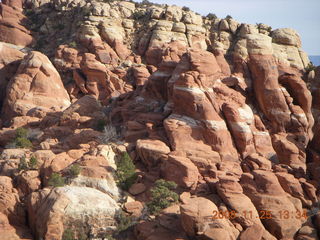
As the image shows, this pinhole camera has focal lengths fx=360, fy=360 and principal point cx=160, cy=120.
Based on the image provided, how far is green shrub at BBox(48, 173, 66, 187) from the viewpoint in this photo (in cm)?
2008

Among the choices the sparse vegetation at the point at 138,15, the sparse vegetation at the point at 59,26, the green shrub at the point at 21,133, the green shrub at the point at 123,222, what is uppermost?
the sparse vegetation at the point at 138,15

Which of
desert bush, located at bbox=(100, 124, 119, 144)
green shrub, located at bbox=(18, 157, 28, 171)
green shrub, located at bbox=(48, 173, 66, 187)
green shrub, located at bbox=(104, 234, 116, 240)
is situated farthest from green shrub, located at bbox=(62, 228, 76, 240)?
desert bush, located at bbox=(100, 124, 119, 144)

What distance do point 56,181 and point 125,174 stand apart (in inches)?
163

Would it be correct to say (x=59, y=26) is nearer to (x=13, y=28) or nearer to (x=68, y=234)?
(x=13, y=28)

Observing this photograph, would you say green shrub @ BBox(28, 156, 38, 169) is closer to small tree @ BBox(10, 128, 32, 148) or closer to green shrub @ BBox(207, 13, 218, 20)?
small tree @ BBox(10, 128, 32, 148)

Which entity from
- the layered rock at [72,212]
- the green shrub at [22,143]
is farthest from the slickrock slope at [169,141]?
the green shrub at [22,143]

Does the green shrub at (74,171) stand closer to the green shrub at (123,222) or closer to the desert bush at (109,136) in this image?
the green shrub at (123,222)

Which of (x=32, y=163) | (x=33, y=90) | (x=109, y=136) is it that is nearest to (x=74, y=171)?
(x=32, y=163)

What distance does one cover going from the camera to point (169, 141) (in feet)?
80.1

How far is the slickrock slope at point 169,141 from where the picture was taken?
18922 millimetres

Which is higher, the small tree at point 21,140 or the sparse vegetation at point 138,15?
the sparse vegetation at point 138,15

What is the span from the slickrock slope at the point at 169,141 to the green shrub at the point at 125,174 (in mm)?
311

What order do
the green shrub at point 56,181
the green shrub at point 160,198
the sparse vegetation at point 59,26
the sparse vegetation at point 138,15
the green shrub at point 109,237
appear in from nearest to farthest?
the green shrub at point 109,237
the green shrub at point 160,198
the green shrub at point 56,181
the sparse vegetation at point 138,15
the sparse vegetation at point 59,26

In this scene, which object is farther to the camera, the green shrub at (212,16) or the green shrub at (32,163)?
the green shrub at (212,16)
